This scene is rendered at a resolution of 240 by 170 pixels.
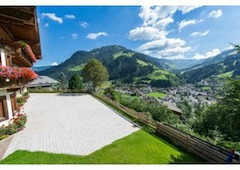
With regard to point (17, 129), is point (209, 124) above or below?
below

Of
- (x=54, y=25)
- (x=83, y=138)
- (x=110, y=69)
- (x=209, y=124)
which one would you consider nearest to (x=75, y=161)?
(x=83, y=138)

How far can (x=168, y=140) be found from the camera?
9.29m

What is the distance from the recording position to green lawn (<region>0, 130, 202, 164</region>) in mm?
6281

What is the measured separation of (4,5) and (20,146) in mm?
5858

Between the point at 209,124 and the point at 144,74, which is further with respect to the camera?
the point at 144,74

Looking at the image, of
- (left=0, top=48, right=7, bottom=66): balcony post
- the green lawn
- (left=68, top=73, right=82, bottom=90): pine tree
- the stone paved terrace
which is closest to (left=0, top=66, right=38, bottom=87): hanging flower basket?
(left=0, top=48, right=7, bottom=66): balcony post

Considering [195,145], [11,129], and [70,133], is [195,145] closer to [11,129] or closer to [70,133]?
[70,133]

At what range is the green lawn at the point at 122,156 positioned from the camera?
6281mm

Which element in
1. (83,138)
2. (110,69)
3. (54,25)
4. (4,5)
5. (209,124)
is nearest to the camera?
(4,5)

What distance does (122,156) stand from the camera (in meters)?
6.70

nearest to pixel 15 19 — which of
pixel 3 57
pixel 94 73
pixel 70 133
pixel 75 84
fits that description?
pixel 3 57

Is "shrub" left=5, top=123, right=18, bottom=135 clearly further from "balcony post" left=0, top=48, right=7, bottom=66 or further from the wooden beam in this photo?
the wooden beam

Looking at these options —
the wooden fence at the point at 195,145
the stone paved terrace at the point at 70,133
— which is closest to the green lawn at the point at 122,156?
the wooden fence at the point at 195,145

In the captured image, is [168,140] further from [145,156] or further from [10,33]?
[10,33]
